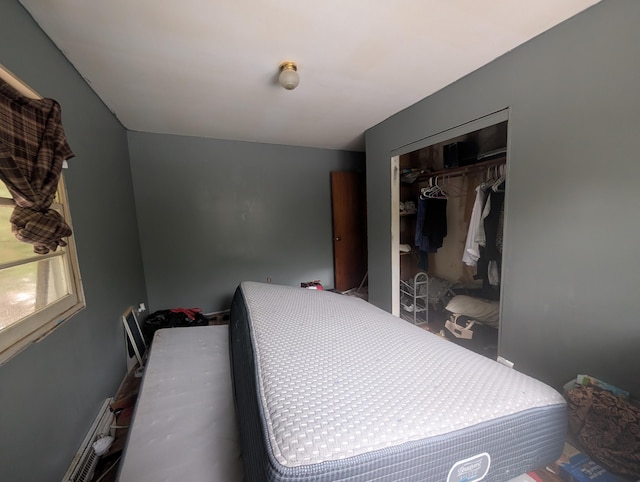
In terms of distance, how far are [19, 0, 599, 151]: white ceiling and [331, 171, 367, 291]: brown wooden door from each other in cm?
149

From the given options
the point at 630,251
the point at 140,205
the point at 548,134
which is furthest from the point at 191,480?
the point at 140,205

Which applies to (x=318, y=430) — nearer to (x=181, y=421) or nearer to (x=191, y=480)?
(x=191, y=480)

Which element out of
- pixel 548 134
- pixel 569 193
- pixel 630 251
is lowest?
pixel 630 251

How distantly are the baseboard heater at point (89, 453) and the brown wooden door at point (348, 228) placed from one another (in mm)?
2860

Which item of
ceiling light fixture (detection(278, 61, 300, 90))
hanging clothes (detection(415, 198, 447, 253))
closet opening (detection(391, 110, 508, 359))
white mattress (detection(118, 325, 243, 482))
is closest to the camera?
white mattress (detection(118, 325, 243, 482))

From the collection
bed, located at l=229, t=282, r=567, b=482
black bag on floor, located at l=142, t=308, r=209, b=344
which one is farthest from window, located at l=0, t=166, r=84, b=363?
black bag on floor, located at l=142, t=308, r=209, b=344

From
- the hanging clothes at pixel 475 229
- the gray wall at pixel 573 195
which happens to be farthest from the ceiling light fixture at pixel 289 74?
the hanging clothes at pixel 475 229

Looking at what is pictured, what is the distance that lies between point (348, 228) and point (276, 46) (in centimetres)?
268

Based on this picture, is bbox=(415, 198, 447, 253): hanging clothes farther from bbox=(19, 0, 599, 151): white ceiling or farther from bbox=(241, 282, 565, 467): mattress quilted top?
bbox=(241, 282, 565, 467): mattress quilted top

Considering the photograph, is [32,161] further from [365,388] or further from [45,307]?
[365,388]

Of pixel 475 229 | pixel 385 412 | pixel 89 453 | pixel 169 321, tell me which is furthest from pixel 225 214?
pixel 385 412

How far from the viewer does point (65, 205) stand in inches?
52.0

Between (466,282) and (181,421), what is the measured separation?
9.96 ft

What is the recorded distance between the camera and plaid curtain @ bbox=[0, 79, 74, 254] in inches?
35.5
